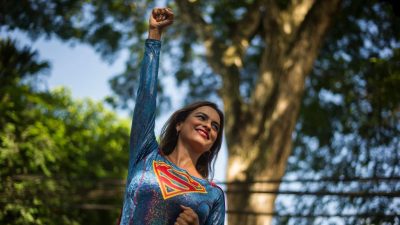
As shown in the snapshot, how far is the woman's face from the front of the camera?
2.97 metres

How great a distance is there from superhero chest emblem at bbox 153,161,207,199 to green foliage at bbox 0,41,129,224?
3409 millimetres

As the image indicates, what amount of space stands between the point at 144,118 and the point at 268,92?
6487 mm

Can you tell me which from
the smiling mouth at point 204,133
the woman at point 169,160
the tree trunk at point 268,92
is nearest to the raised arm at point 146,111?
the woman at point 169,160

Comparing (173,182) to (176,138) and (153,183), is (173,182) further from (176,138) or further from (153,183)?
(176,138)

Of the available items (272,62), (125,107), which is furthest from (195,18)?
(125,107)

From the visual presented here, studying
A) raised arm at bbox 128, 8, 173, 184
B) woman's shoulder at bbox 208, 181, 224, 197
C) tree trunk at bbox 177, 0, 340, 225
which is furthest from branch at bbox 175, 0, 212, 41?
woman's shoulder at bbox 208, 181, 224, 197

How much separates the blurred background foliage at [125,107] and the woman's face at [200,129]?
4.32ft

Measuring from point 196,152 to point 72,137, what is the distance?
5015 millimetres

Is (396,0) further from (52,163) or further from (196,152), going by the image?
(52,163)

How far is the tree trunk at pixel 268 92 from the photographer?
28.1 ft

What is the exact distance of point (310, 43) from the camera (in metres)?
9.19

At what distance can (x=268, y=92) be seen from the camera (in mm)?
9195

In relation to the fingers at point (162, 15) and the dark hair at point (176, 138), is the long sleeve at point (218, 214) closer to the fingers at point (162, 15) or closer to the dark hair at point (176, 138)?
the dark hair at point (176, 138)

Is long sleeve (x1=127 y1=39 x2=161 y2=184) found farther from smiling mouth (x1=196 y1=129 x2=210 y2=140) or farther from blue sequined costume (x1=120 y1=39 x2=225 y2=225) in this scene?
smiling mouth (x1=196 y1=129 x2=210 y2=140)
